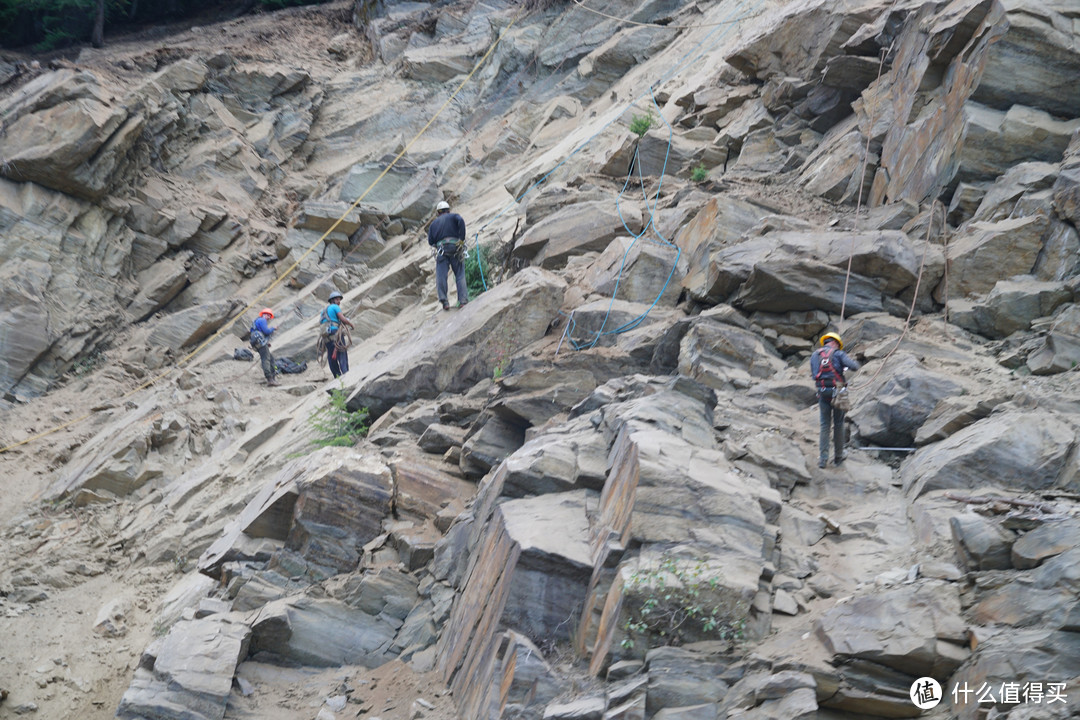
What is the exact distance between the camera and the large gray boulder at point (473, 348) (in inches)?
442

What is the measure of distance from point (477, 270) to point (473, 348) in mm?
3087

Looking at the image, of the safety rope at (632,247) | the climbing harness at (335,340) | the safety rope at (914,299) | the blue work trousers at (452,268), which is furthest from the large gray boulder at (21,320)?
the safety rope at (914,299)

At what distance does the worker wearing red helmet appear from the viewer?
50.0 ft

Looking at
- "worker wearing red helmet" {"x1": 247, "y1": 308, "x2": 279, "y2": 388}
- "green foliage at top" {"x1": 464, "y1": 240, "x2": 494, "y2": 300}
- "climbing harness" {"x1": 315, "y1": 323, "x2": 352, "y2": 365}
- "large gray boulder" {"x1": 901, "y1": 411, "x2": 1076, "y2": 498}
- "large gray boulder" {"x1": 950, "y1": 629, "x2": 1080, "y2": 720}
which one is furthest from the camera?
"worker wearing red helmet" {"x1": 247, "y1": 308, "x2": 279, "y2": 388}

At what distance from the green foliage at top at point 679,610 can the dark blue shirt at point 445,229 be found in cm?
713

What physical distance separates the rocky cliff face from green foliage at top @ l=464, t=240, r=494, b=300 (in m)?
0.12

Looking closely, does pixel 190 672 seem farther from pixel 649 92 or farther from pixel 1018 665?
pixel 649 92

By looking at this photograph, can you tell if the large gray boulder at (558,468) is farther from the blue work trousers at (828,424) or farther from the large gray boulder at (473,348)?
the large gray boulder at (473,348)

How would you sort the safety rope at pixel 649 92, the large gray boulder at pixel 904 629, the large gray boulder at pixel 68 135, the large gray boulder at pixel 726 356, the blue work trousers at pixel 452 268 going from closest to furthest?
1. the large gray boulder at pixel 904 629
2. the large gray boulder at pixel 726 356
3. the blue work trousers at pixel 452 268
4. the safety rope at pixel 649 92
5. the large gray boulder at pixel 68 135

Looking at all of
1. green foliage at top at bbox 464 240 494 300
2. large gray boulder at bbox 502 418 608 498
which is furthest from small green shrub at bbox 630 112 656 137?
large gray boulder at bbox 502 418 608 498

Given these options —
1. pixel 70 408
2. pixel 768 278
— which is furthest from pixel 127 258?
pixel 768 278

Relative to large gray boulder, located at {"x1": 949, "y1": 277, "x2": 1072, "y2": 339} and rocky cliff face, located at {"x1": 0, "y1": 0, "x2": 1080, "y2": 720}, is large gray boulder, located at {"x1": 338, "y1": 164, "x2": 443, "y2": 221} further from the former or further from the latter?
large gray boulder, located at {"x1": 949, "y1": 277, "x2": 1072, "y2": 339}

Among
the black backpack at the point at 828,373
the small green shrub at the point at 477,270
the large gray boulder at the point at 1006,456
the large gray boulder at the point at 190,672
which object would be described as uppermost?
the small green shrub at the point at 477,270

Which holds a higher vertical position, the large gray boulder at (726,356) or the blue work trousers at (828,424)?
the large gray boulder at (726,356)
